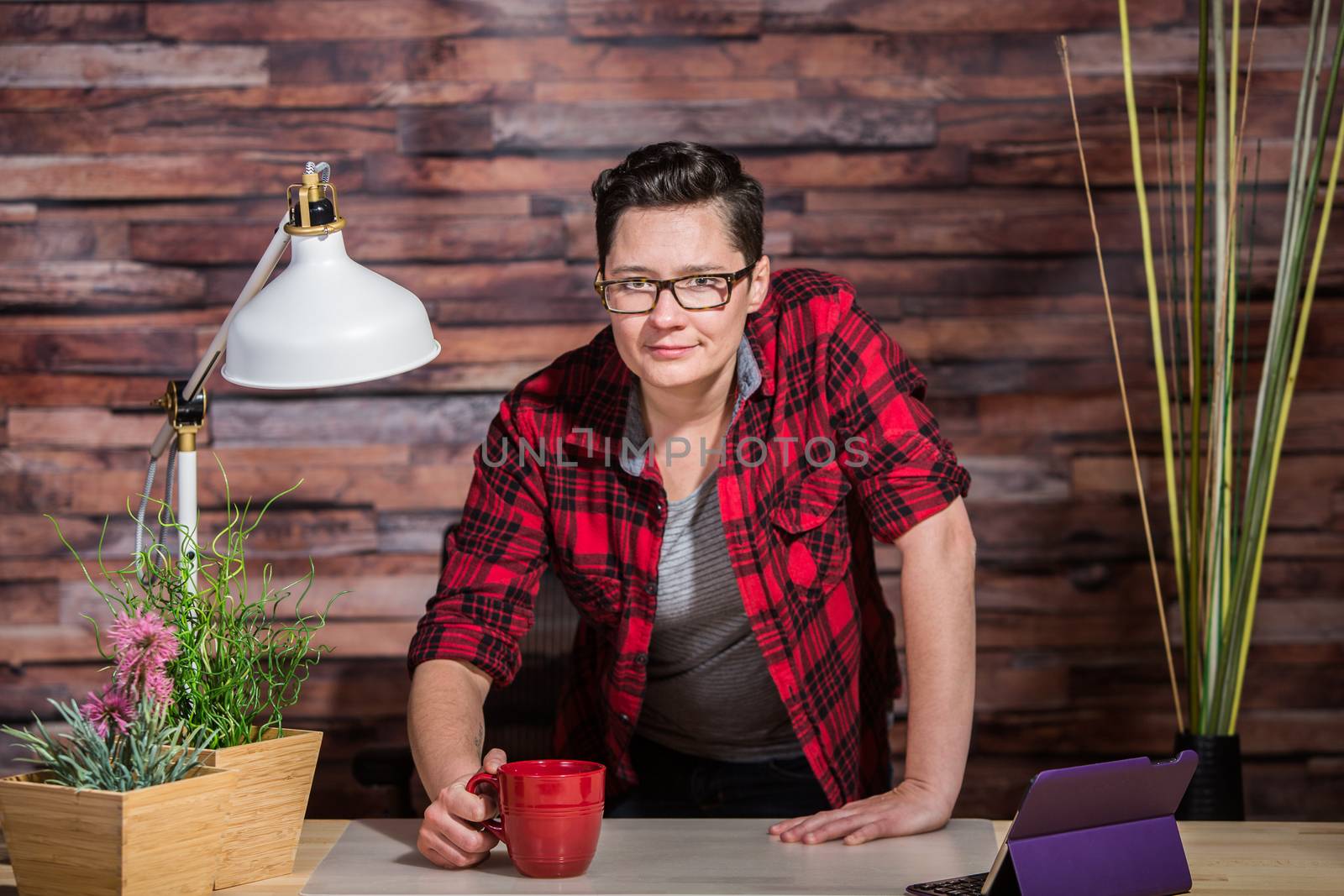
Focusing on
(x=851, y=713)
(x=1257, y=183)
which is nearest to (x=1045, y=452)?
(x=1257, y=183)

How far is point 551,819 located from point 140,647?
413 millimetres

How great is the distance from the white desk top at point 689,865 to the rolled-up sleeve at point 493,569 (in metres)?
0.28

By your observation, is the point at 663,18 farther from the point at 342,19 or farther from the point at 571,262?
the point at 342,19

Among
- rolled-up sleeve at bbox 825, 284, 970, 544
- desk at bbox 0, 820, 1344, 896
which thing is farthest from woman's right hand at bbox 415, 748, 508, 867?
rolled-up sleeve at bbox 825, 284, 970, 544

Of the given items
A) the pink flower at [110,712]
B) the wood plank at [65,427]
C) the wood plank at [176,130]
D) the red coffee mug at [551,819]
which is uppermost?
the wood plank at [176,130]

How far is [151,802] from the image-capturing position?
1.12 meters

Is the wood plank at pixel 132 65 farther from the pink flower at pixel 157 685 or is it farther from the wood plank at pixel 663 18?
the pink flower at pixel 157 685

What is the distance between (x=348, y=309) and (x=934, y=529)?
0.89 m

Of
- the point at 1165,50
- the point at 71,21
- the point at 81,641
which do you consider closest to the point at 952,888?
the point at 1165,50

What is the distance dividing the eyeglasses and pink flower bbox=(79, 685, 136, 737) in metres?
0.75

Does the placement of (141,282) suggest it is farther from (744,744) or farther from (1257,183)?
(1257,183)

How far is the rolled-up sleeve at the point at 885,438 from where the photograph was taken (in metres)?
1.73

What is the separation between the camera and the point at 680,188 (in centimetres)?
A: 166

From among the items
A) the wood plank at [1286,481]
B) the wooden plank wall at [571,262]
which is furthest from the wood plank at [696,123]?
the wood plank at [1286,481]
